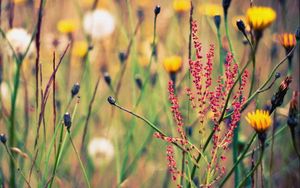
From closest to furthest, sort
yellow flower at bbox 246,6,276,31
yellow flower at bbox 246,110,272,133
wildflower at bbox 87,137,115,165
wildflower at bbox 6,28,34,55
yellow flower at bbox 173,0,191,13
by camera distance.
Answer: yellow flower at bbox 246,110,272,133
yellow flower at bbox 246,6,276,31
wildflower at bbox 6,28,34,55
wildflower at bbox 87,137,115,165
yellow flower at bbox 173,0,191,13

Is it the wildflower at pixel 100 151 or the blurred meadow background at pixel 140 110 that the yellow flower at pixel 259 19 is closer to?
the blurred meadow background at pixel 140 110

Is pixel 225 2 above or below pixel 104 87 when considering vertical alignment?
above

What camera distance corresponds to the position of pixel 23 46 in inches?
64.9

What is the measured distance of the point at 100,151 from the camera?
182 cm

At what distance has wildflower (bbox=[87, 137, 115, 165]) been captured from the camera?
1.79 metres

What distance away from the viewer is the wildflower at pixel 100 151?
1795mm

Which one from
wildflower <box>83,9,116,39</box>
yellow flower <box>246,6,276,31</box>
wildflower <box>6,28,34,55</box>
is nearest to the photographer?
yellow flower <box>246,6,276,31</box>

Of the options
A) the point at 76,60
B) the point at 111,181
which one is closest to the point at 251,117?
the point at 111,181

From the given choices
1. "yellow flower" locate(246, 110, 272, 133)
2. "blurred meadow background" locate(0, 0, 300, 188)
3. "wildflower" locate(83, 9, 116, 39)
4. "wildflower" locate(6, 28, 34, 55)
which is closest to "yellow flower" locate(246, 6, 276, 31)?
"blurred meadow background" locate(0, 0, 300, 188)

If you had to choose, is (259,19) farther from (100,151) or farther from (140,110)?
(140,110)

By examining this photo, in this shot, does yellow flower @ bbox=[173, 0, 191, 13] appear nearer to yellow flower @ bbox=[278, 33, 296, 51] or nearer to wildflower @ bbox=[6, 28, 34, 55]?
wildflower @ bbox=[6, 28, 34, 55]

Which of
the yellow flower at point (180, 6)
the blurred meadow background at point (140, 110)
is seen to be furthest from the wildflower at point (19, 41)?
the yellow flower at point (180, 6)

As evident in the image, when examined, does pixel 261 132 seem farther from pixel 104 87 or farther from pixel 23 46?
pixel 104 87

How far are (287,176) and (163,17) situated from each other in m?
1.07
